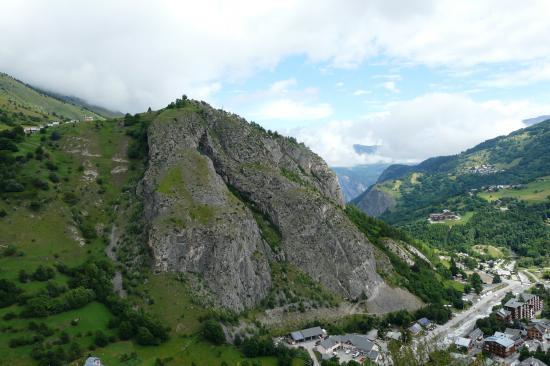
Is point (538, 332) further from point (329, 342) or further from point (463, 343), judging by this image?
point (329, 342)

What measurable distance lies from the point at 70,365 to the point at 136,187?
5632 centimetres

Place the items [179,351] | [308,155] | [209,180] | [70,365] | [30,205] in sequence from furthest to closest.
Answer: [308,155], [209,180], [30,205], [179,351], [70,365]

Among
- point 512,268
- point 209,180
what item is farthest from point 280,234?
point 512,268

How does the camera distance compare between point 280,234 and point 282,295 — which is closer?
point 282,295

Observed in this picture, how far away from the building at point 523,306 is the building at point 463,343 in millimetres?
26660

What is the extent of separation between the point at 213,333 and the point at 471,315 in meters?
76.4

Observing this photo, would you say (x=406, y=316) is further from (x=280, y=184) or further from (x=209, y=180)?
(x=209, y=180)

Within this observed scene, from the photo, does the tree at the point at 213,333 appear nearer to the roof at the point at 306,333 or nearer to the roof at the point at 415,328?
the roof at the point at 306,333

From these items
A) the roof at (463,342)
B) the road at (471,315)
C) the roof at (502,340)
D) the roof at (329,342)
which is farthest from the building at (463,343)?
the roof at (329,342)

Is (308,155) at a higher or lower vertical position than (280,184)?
higher

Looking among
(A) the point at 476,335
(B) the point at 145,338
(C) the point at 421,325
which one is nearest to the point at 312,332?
(C) the point at 421,325

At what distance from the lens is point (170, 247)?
97625mm

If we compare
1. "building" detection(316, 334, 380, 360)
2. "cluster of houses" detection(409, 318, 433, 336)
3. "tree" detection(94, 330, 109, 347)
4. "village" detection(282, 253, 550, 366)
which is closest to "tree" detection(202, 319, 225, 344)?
"village" detection(282, 253, 550, 366)

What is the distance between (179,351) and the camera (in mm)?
78500
